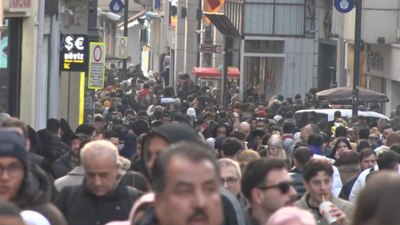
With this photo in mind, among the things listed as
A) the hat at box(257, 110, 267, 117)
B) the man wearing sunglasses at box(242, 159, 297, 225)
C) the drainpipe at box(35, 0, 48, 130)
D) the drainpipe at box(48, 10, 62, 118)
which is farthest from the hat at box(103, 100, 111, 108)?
the man wearing sunglasses at box(242, 159, 297, 225)

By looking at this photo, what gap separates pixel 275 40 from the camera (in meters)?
58.4

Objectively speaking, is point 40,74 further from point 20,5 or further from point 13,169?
point 13,169

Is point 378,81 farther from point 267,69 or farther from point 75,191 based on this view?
point 75,191

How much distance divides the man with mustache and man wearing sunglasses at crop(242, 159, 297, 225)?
2228 mm

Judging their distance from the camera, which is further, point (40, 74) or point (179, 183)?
point (40, 74)

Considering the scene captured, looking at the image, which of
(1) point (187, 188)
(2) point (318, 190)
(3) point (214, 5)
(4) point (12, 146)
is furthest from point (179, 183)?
(3) point (214, 5)

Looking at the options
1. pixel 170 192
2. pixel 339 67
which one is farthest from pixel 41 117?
pixel 339 67

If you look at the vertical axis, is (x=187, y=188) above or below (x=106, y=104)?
above

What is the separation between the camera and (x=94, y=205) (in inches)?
391

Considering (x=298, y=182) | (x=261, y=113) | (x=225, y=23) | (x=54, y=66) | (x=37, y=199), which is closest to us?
(x=37, y=199)

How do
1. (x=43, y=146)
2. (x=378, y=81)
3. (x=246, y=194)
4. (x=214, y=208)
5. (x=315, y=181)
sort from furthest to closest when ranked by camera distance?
(x=378, y=81)
(x=43, y=146)
(x=315, y=181)
(x=246, y=194)
(x=214, y=208)

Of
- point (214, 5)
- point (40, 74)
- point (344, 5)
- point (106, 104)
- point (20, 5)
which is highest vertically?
point (214, 5)

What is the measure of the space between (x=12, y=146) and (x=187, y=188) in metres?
2.34

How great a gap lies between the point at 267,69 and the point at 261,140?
3827cm
